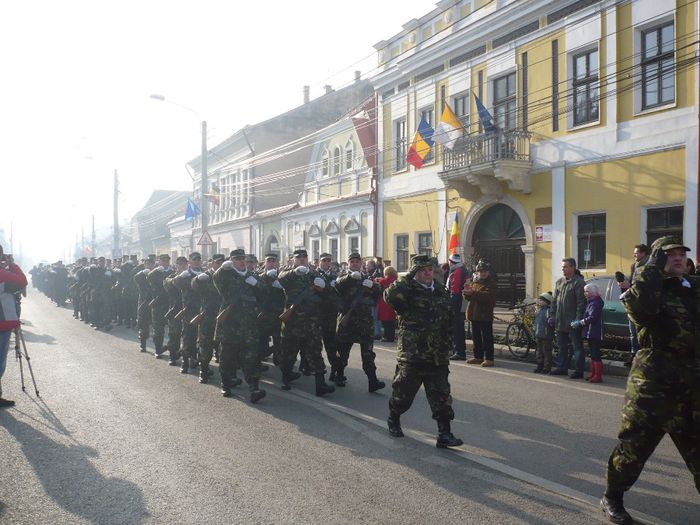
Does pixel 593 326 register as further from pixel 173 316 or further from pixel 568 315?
pixel 173 316

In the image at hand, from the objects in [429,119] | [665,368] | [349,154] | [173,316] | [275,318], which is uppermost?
[429,119]

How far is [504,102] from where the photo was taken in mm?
18625

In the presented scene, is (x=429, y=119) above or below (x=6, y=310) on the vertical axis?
above

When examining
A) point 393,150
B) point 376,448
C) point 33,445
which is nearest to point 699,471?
point 376,448

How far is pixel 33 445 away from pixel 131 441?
907 mm

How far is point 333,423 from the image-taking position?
6.73 meters

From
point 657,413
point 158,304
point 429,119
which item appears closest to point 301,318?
point 158,304

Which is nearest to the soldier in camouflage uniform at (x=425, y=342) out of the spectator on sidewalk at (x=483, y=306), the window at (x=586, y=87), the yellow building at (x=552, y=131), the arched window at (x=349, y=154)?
the spectator on sidewalk at (x=483, y=306)

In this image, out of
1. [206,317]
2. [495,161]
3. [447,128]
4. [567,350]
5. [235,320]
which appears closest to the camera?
[235,320]

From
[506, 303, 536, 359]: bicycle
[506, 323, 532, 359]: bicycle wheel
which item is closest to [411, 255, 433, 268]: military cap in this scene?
[506, 303, 536, 359]: bicycle

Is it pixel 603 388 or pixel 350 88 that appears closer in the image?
pixel 603 388

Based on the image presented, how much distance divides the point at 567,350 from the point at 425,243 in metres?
12.3

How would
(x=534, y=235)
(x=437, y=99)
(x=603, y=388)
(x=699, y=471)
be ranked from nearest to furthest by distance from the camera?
(x=699, y=471) → (x=603, y=388) → (x=534, y=235) → (x=437, y=99)

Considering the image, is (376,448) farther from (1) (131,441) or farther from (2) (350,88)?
(2) (350,88)
